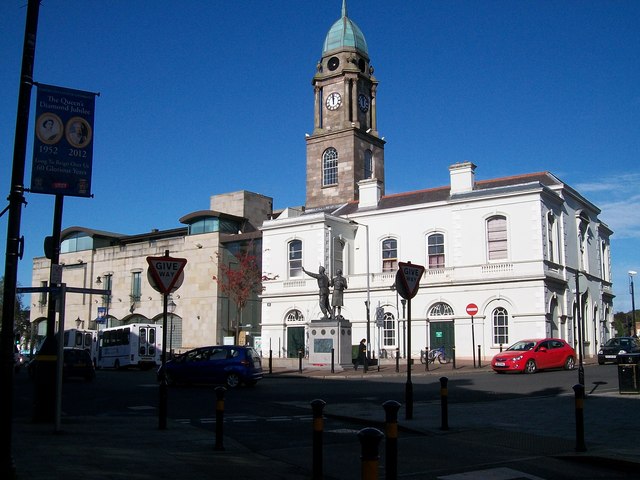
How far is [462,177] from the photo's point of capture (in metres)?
45.2

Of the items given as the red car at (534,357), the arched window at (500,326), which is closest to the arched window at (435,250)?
the arched window at (500,326)

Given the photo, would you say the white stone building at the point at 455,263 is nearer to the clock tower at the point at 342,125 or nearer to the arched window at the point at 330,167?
the clock tower at the point at 342,125

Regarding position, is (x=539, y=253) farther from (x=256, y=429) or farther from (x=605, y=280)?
(x=256, y=429)

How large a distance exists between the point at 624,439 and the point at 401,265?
16.3 ft

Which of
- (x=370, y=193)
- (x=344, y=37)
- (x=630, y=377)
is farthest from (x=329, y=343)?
(x=344, y=37)

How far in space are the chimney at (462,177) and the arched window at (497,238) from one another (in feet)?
11.1

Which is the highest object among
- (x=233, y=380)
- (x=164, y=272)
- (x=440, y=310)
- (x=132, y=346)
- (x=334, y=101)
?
(x=334, y=101)

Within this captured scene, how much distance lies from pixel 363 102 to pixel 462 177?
74.4ft

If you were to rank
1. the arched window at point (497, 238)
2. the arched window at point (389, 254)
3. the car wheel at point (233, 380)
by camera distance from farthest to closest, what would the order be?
the arched window at point (389, 254) → the arched window at point (497, 238) → the car wheel at point (233, 380)

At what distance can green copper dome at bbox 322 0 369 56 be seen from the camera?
216 ft

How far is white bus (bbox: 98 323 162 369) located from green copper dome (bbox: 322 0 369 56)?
3454 centimetres

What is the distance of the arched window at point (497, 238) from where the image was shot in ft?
138

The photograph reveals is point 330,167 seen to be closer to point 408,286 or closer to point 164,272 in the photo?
point 408,286

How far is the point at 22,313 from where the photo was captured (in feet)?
273
